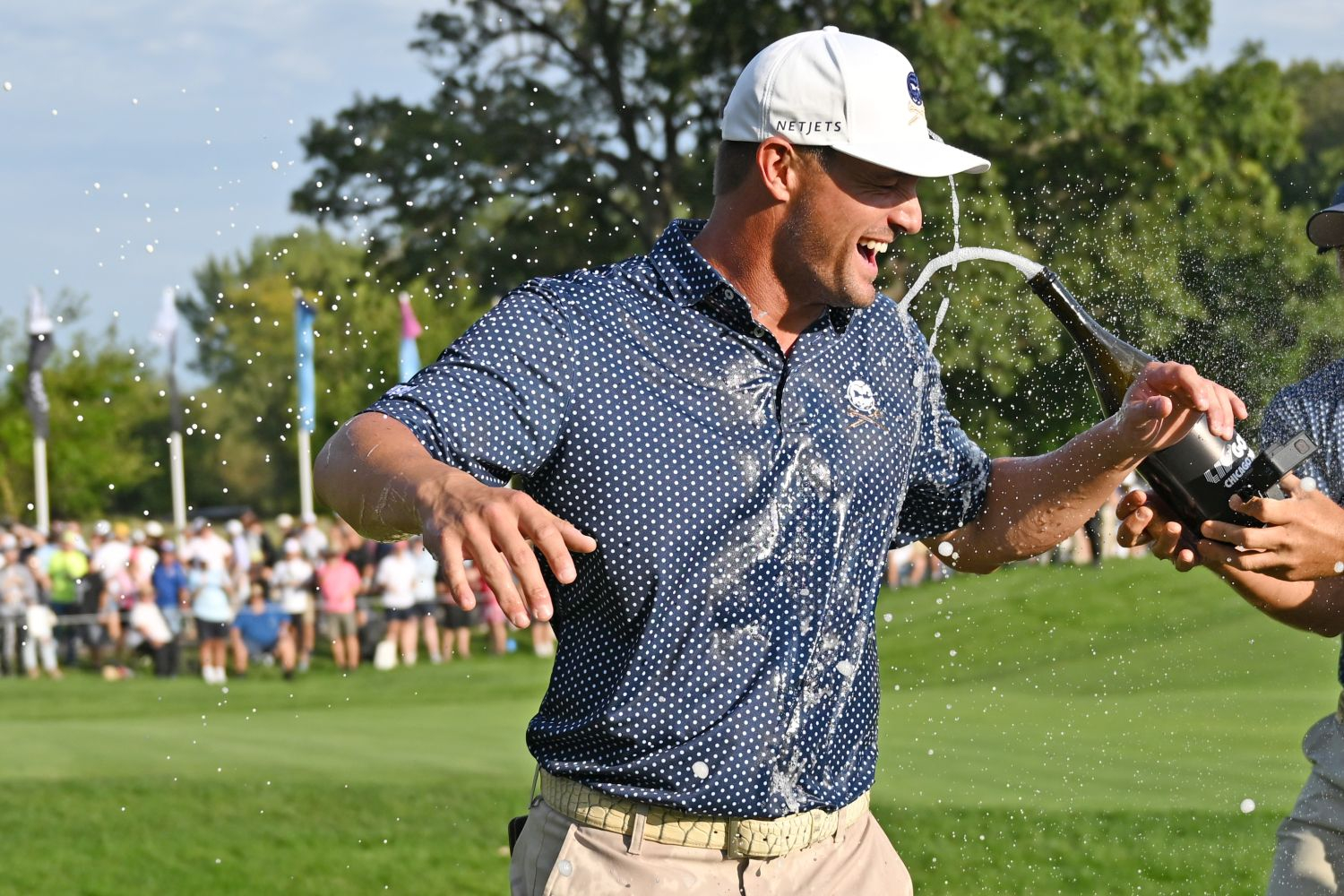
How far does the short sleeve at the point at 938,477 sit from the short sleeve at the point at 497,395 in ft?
2.94

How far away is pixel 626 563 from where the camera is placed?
3.04 metres

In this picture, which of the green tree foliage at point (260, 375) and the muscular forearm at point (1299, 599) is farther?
the green tree foliage at point (260, 375)

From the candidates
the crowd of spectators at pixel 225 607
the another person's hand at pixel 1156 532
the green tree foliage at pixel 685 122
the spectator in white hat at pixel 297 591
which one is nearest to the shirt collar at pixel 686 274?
the another person's hand at pixel 1156 532

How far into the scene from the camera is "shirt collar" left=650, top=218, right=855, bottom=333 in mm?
3221

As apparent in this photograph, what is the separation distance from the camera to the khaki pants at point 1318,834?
4035mm

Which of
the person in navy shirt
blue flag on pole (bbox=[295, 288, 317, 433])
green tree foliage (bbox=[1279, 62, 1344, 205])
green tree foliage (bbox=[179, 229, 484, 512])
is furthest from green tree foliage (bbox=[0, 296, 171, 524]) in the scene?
green tree foliage (bbox=[1279, 62, 1344, 205])

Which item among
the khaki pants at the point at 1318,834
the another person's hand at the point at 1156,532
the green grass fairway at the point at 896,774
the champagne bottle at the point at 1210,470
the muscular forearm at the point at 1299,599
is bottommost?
the green grass fairway at the point at 896,774

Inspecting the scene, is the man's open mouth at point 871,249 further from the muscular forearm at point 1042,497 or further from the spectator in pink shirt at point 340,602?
the spectator in pink shirt at point 340,602

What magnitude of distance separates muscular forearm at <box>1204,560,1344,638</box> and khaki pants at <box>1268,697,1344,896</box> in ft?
0.76

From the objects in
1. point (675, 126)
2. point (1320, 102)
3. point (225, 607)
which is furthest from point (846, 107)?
point (1320, 102)

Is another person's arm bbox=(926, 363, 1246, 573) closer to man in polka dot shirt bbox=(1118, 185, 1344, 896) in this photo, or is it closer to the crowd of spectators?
man in polka dot shirt bbox=(1118, 185, 1344, 896)

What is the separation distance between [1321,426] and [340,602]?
57.1ft

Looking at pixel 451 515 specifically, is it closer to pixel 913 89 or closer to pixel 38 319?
pixel 913 89

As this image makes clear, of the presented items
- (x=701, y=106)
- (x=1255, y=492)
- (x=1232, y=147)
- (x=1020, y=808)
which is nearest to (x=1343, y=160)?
(x=1232, y=147)
